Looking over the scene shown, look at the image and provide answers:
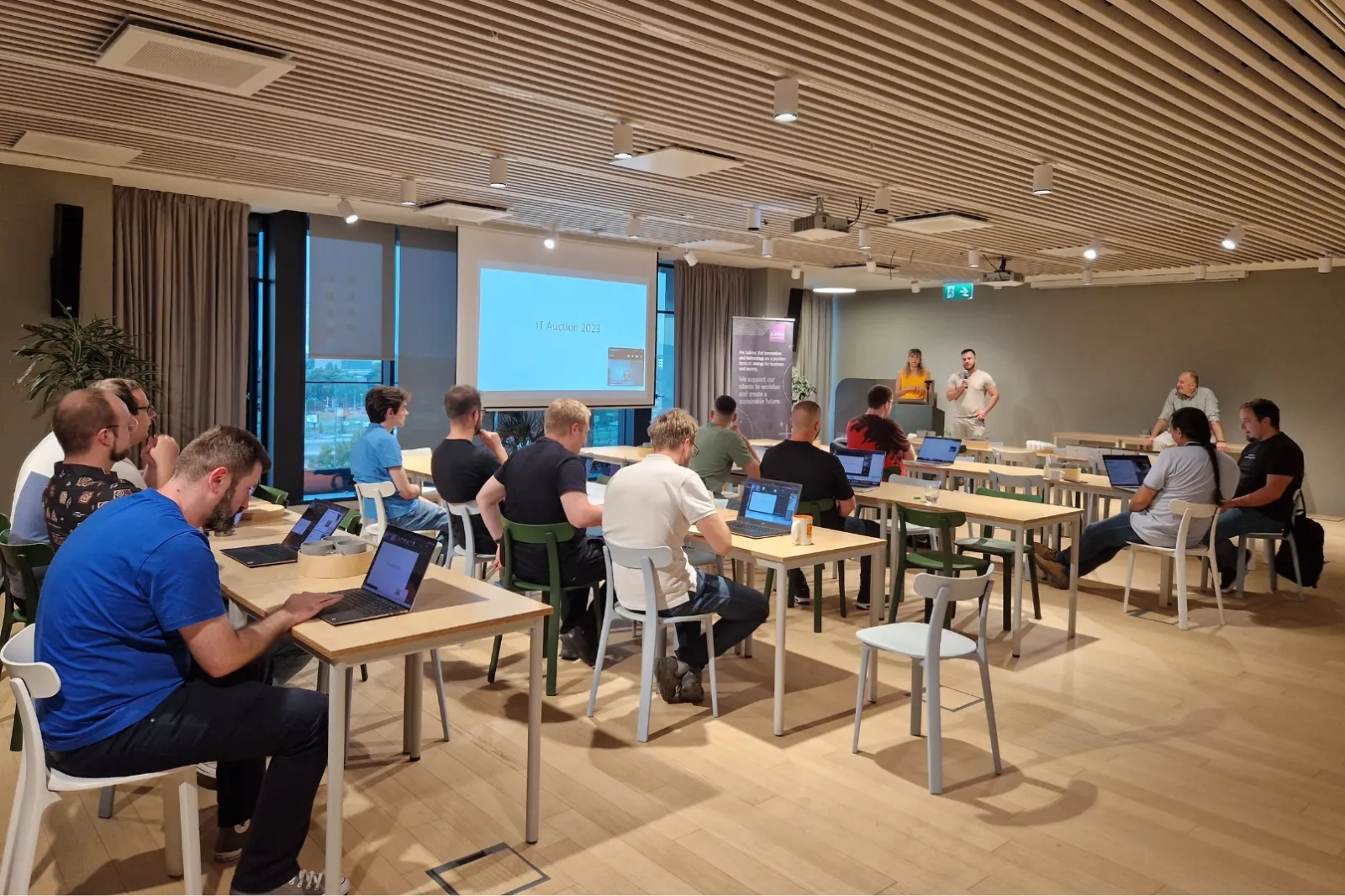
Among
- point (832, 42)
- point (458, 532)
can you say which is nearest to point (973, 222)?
point (832, 42)

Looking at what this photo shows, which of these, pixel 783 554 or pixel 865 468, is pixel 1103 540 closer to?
pixel 865 468

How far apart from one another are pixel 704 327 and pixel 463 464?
754 centimetres

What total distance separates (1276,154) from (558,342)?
6.50 metres

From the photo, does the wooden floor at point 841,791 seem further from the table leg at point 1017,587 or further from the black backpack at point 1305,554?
the black backpack at point 1305,554

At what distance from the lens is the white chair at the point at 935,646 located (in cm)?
334

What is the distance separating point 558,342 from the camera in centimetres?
998

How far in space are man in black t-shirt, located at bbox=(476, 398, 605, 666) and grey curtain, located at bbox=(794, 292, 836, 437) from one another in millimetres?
9841

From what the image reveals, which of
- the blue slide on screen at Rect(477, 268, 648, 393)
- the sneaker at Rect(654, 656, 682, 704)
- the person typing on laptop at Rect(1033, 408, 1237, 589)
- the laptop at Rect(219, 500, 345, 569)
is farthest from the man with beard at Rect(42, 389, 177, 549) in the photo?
the blue slide on screen at Rect(477, 268, 648, 393)

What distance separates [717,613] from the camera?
4.09m

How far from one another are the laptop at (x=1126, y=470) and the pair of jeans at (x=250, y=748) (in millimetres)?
5754

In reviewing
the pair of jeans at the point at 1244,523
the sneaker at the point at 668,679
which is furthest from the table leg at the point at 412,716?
the pair of jeans at the point at 1244,523

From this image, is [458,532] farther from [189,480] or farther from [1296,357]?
[1296,357]

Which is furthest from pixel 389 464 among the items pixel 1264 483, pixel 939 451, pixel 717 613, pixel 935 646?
pixel 1264 483

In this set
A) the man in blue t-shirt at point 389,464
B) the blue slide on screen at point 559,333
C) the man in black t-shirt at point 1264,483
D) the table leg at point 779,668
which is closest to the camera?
the table leg at point 779,668
